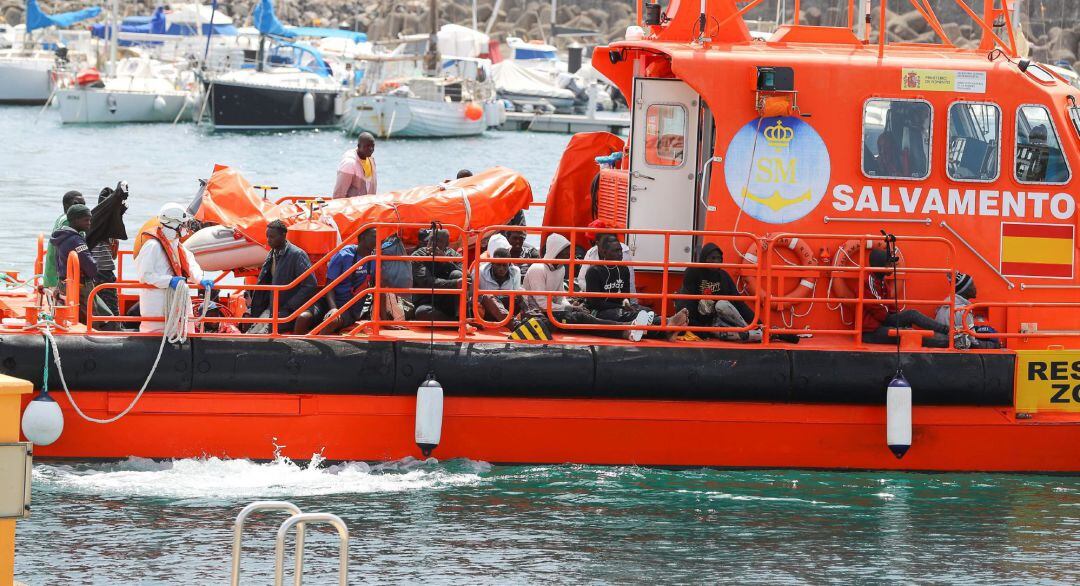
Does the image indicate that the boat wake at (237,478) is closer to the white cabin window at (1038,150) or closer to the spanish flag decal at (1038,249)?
the spanish flag decal at (1038,249)

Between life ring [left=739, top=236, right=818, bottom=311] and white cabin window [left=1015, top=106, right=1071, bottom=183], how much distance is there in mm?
1517

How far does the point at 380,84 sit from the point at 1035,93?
37430mm

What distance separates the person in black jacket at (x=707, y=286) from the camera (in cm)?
899

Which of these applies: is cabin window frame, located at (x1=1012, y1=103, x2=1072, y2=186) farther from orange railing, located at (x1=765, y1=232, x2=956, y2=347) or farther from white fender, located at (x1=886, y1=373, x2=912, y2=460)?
white fender, located at (x1=886, y1=373, x2=912, y2=460)

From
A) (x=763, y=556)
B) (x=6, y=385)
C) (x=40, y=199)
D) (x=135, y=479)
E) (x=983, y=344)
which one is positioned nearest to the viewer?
(x=6, y=385)

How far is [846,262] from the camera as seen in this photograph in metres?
9.17

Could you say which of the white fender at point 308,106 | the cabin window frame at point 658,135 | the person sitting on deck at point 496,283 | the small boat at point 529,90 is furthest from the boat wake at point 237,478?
the small boat at point 529,90

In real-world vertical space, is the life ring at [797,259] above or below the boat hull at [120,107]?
below

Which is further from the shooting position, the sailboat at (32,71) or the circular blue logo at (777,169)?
the sailboat at (32,71)

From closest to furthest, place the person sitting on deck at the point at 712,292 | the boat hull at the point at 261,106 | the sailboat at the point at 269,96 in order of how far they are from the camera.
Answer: the person sitting on deck at the point at 712,292 → the boat hull at the point at 261,106 → the sailboat at the point at 269,96

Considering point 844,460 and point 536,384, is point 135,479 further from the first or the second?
point 844,460

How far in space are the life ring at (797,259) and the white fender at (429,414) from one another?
7.29 feet

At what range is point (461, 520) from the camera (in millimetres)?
8391

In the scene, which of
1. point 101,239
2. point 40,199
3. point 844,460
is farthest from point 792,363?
point 40,199
